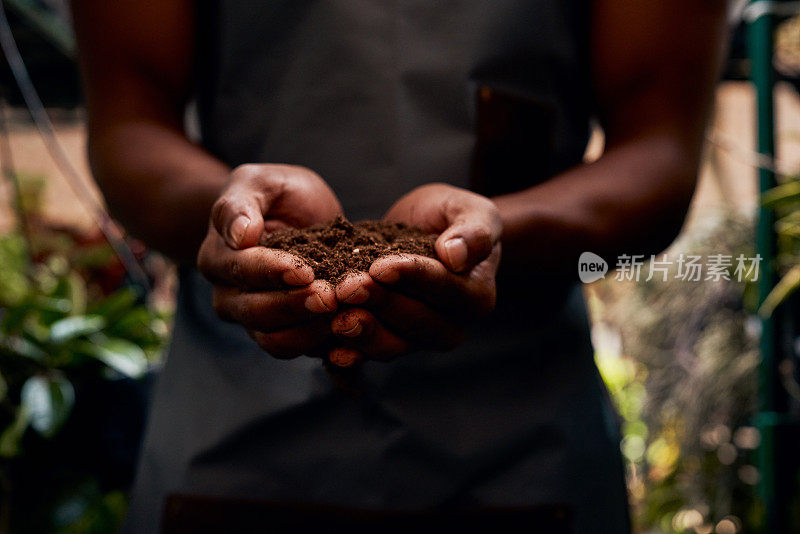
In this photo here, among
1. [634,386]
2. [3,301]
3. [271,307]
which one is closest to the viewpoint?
[271,307]

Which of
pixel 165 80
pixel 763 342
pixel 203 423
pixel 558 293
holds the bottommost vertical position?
pixel 763 342

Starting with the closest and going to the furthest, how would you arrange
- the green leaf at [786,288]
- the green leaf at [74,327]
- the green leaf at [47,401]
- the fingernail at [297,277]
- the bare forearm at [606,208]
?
the fingernail at [297,277] < the bare forearm at [606,208] < the green leaf at [786,288] < the green leaf at [47,401] < the green leaf at [74,327]

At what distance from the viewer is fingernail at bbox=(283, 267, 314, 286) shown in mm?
579

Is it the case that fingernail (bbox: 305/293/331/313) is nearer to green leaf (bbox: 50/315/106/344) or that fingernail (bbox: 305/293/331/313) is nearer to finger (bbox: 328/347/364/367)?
finger (bbox: 328/347/364/367)

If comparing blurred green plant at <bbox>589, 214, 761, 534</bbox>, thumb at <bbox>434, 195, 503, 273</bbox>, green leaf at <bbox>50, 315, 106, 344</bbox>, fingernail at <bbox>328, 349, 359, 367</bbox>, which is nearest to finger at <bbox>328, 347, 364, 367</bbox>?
fingernail at <bbox>328, 349, 359, 367</bbox>

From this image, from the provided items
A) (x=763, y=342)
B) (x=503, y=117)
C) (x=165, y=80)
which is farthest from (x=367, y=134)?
(x=763, y=342)

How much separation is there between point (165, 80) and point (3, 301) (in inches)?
61.2

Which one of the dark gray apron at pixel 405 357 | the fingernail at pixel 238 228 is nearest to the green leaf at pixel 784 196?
the dark gray apron at pixel 405 357

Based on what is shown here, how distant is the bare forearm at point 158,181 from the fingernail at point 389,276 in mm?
321

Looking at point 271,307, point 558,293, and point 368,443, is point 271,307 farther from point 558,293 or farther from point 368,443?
point 558,293

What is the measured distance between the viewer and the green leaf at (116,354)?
5.30ft

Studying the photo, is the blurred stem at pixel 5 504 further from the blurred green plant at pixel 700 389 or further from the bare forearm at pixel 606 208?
the blurred green plant at pixel 700 389

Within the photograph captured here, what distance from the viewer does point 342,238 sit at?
733mm

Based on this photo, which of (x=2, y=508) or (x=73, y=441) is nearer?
(x=2, y=508)
